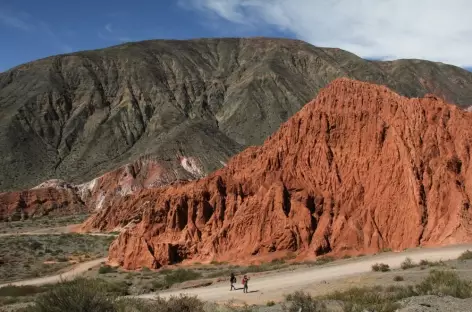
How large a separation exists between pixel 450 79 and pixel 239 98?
277ft

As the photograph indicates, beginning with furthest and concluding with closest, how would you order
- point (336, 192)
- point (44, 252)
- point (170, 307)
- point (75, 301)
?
point (44, 252) → point (336, 192) → point (170, 307) → point (75, 301)

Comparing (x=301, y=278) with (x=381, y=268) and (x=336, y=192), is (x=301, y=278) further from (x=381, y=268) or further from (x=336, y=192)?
(x=336, y=192)

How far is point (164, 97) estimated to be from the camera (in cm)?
14175

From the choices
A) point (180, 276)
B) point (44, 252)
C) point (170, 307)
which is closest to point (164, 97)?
point (44, 252)

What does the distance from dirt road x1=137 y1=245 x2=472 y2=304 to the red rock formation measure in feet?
10.4

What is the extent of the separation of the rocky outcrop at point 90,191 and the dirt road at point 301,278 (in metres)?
61.0

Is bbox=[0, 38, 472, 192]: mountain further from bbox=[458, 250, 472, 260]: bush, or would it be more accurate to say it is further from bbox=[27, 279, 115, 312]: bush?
bbox=[27, 279, 115, 312]: bush

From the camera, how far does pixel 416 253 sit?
28391 millimetres

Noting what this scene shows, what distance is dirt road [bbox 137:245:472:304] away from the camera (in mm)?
20797

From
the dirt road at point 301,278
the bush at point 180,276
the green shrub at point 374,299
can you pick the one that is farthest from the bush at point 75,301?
the bush at point 180,276

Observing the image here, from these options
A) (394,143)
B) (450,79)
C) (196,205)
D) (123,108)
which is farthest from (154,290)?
(450,79)

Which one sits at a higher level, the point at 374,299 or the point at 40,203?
the point at 40,203

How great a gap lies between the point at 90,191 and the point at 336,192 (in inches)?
2686

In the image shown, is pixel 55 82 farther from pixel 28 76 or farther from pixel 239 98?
pixel 239 98
